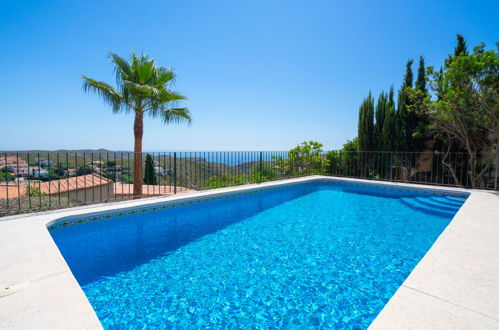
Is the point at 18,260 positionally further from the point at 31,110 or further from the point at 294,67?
the point at 31,110

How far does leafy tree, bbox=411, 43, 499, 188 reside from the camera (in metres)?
5.96

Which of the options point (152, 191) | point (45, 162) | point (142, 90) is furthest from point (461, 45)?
point (152, 191)

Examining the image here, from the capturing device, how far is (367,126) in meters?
10.4

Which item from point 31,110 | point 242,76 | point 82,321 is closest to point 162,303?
point 82,321

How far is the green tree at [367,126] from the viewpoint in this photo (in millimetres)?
10367

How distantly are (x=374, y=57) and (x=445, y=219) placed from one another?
7.75m

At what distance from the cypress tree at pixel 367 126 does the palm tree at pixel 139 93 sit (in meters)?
7.82

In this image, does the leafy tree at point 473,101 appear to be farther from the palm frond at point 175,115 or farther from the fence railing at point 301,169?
the palm frond at point 175,115

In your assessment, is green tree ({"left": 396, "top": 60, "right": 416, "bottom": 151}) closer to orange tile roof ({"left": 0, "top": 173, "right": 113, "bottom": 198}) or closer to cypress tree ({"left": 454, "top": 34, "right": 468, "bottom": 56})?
cypress tree ({"left": 454, "top": 34, "right": 468, "bottom": 56})

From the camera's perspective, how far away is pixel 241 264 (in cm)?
288

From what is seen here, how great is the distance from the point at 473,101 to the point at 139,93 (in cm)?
1002

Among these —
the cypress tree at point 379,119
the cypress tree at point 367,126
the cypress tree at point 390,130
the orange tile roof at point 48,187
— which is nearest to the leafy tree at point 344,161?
the cypress tree at point 367,126

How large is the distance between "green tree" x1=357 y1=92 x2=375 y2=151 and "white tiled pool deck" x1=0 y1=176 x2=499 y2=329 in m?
8.03

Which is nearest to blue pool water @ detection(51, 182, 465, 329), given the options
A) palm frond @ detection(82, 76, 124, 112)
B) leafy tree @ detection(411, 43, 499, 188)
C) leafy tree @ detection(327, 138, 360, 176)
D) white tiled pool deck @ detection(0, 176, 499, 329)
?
white tiled pool deck @ detection(0, 176, 499, 329)
